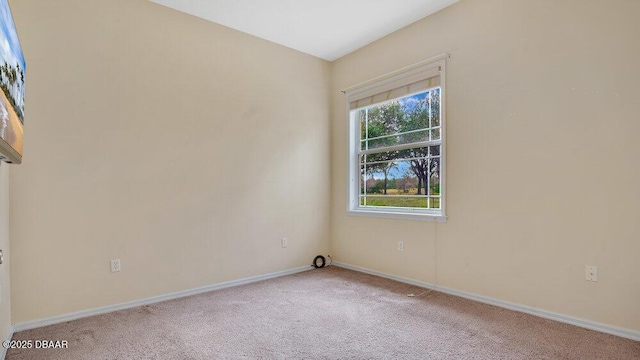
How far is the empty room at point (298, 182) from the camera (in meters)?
2.19

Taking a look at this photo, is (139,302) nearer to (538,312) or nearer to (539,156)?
(538,312)

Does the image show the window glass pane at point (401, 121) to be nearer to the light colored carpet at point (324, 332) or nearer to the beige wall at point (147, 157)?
the beige wall at point (147, 157)

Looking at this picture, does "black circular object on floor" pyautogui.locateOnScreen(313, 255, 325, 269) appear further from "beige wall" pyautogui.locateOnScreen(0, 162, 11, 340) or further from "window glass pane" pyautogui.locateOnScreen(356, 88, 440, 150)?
"beige wall" pyautogui.locateOnScreen(0, 162, 11, 340)

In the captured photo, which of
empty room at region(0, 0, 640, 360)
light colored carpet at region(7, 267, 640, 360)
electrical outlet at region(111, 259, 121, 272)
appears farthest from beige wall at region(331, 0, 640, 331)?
electrical outlet at region(111, 259, 121, 272)

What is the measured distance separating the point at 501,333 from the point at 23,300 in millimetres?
3419

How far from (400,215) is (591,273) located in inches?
64.9

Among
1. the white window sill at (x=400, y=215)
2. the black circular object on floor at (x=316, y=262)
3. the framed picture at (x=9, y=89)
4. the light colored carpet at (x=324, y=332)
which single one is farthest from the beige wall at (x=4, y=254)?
the white window sill at (x=400, y=215)

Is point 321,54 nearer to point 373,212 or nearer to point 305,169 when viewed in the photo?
point 305,169

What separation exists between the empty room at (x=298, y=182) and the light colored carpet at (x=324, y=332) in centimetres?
2

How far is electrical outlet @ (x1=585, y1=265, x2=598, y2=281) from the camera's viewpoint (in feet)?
7.54

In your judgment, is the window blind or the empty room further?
the window blind

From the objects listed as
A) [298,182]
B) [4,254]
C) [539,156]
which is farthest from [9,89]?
[539,156]

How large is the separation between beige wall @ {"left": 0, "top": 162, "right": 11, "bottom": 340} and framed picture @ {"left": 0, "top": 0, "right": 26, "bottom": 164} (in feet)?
1.75

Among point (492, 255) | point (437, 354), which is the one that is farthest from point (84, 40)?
point (492, 255)
